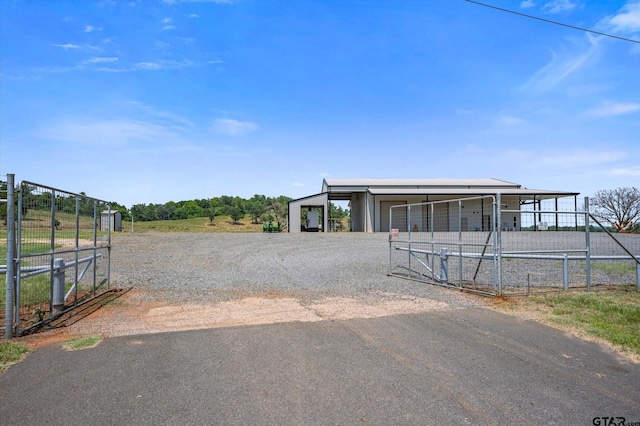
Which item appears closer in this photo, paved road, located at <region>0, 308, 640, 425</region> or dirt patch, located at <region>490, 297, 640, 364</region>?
paved road, located at <region>0, 308, 640, 425</region>

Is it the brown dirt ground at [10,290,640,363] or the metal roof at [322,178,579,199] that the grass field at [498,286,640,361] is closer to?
the brown dirt ground at [10,290,640,363]

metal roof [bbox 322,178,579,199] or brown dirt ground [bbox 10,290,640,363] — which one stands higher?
metal roof [bbox 322,178,579,199]

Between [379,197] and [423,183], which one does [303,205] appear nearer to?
[379,197]

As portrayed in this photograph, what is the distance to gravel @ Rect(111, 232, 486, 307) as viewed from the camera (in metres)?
8.71

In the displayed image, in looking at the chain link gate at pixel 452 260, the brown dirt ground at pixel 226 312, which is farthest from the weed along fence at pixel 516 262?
the brown dirt ground at pixel 226 312

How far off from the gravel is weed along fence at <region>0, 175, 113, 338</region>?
1.88m

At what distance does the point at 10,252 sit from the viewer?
5.27 metres

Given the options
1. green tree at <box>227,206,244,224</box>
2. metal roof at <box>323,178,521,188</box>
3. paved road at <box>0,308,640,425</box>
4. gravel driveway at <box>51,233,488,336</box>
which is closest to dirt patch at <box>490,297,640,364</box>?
paved road at <box>0,308,640,425</box>

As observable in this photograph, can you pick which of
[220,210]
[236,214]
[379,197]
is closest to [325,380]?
[379,197]

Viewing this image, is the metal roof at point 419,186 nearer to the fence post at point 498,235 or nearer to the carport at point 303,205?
the carport at point 303,205

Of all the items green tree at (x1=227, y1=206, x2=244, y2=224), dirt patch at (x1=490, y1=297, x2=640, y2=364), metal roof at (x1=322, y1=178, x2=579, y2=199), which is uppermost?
metal roof at (x1=322, y1=178, x2=579, y2=199)

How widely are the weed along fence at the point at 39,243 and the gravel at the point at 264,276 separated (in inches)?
73.9

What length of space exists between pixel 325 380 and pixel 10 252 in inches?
180

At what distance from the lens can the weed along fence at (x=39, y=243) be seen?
535cm
